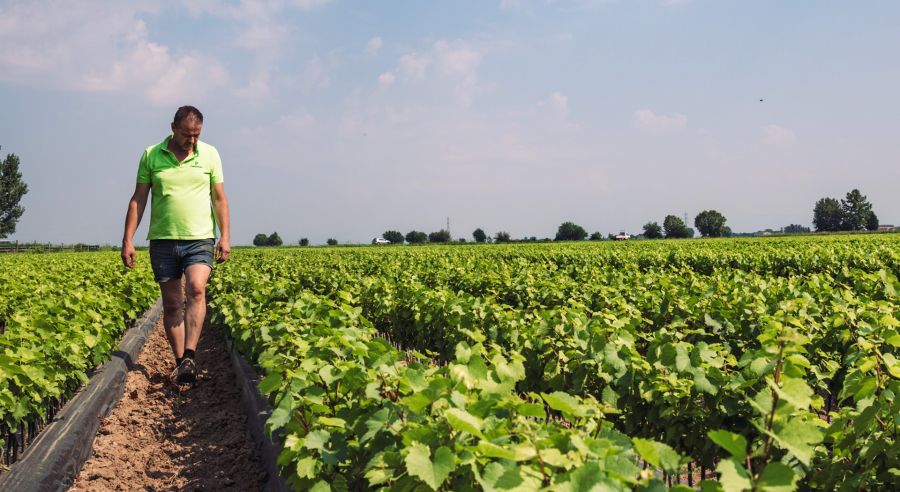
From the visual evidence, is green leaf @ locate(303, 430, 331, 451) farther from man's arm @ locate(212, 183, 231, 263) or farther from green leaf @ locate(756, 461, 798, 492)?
man's arm @ locate(212, 183, 231, 263)

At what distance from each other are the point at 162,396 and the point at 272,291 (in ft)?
6.48

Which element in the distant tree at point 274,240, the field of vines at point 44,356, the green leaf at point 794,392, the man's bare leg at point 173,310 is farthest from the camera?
the distant tree at point 274,240

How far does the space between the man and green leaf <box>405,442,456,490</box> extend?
4379 mm

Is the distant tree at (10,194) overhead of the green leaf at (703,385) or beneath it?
overhead

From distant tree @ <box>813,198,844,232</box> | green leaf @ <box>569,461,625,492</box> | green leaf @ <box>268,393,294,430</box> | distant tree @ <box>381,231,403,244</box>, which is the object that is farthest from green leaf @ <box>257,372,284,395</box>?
distant tree @ <box>813,198,844,232</box>

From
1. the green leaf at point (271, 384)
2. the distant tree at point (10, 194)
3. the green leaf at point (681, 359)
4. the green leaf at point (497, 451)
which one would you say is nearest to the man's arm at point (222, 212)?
the green leaf at point (271, 384)

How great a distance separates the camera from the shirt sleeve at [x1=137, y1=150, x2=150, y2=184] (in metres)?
5.50

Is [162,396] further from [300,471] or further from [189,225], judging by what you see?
[300,471]

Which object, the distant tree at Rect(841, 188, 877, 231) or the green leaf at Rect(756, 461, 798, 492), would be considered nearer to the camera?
the green leaf at Rect(756, 461, 798, 492)

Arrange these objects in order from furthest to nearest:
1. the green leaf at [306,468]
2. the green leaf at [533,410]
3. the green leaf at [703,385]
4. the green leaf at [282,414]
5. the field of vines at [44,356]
→ the field of vines at [44,356]
the green leaf at [703,385]
the green leaf at [282,414]
the green leaf at [306,468]
the green leaf at [533,410]

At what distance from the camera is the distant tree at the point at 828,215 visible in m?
123

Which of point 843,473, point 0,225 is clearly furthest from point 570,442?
point 0,225

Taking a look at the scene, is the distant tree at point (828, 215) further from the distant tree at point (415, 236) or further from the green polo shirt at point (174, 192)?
the green polo shirt at point (174, 192)

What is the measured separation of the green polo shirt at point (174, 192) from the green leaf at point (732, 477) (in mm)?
5174
